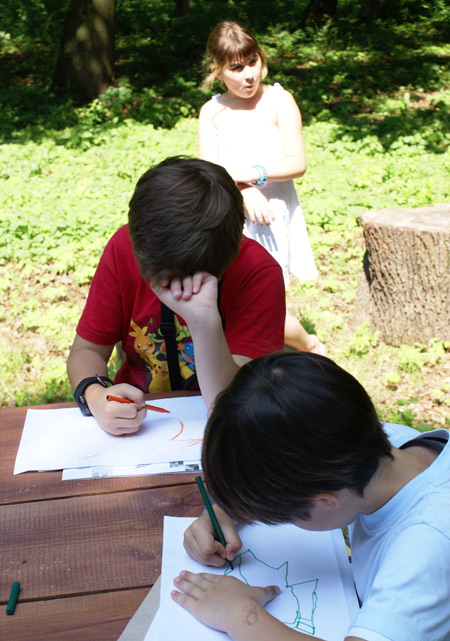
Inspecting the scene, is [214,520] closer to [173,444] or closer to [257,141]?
[173,444]

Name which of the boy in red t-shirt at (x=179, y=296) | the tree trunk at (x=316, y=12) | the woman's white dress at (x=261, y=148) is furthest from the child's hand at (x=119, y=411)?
the tree trunk at (x=316, y=12)

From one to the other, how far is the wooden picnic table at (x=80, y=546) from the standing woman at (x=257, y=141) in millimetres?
1779

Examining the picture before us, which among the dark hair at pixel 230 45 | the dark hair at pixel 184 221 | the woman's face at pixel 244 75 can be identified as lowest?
the dark hair at pixel 184 221

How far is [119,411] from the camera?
5.35 feet

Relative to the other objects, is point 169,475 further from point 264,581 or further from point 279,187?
point 279,187

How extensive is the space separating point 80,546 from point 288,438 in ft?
1.87

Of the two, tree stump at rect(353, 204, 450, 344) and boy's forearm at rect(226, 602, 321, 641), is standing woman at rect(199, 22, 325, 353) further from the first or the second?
boy's forearm at rect(226, 602, 321, 641)

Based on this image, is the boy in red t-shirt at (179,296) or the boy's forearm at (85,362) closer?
the boy in red t-shirt at (179,296)

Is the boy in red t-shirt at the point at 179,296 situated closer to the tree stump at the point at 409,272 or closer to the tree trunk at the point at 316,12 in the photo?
the tree stump at the point at 409,272

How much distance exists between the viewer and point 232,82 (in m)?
3.12

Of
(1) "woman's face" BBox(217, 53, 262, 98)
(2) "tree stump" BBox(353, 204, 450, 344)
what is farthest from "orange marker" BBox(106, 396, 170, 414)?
(2) "tree stump" BBox(353, 204, 450, 344)

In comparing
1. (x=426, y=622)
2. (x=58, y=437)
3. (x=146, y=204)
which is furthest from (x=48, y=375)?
(x=426, y=622)

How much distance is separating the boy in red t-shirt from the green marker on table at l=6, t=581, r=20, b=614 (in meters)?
0.50

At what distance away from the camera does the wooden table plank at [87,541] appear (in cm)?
125
